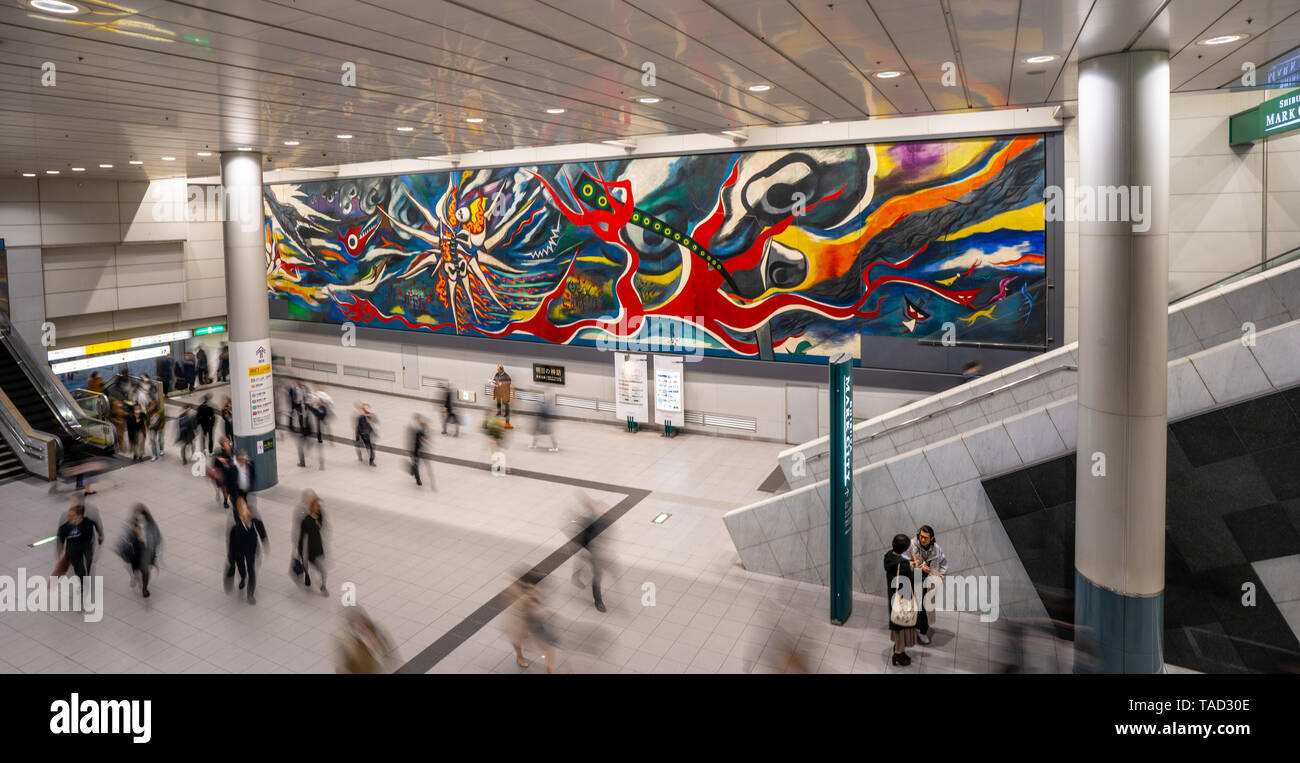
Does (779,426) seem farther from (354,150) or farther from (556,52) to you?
(556,52)

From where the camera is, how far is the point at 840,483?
28.9 feet

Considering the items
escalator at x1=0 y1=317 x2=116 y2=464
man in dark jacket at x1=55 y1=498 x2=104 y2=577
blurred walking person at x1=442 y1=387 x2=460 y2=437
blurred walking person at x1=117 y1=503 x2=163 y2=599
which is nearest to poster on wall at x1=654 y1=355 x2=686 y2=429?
blurred walking person at x1=442 y1=387 x2=460 y2=437

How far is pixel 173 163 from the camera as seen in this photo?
16.2m

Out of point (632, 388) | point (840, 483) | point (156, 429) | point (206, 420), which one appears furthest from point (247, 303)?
point (840, 483)

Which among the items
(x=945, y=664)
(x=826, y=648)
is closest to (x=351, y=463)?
(x=826, y=648)

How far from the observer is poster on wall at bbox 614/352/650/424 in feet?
58.5

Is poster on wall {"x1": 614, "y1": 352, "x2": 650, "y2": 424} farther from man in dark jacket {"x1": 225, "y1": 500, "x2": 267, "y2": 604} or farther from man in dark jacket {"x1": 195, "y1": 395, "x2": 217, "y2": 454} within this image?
man in dark jacket {"x1": 225, "y1": 500, "x2": 267, "y2": 604}

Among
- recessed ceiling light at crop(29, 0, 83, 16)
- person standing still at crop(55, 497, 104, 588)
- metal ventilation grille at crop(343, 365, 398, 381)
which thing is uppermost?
recessed ceiling light at crop(29, 0, 83, 16)

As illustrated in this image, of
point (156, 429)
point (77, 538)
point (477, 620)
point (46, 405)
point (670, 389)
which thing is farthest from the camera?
point (46, 405)

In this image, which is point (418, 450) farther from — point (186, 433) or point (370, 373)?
point (370, 373)

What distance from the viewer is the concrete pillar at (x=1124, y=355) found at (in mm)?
6379

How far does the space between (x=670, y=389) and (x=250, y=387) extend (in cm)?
794

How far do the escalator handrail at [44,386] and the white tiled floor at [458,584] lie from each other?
9.30ft

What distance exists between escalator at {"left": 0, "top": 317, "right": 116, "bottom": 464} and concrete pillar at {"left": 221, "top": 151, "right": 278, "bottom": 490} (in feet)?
16.6
